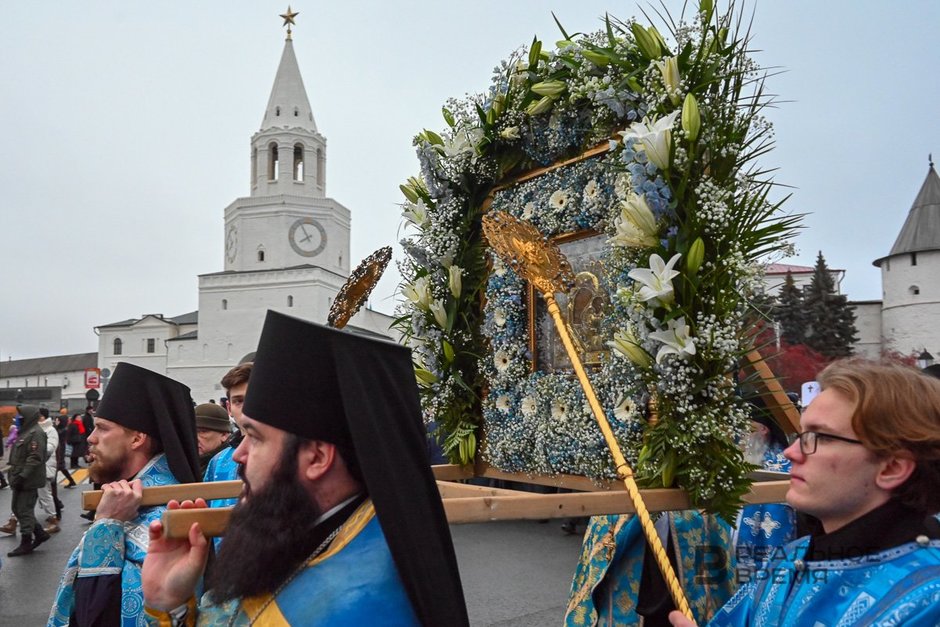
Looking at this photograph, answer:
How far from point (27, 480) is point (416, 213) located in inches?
376

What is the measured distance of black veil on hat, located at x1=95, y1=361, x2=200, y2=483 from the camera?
Result: 3.71 metres

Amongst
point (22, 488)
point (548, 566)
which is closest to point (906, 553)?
point (548, 566)

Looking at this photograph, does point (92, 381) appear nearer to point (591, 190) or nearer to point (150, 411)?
point (150, 411)

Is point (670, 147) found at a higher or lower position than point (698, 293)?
higher

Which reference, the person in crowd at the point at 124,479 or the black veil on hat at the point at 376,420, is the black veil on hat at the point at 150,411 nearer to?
the person in crowd at the point at 124,479

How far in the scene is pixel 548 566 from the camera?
31.7 feet

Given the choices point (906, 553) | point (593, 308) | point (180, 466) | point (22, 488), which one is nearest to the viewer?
point (906, 553)

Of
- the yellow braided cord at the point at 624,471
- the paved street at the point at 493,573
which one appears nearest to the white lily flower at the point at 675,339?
the yellow braided cord at the point at 624,471

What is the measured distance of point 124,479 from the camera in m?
3.67

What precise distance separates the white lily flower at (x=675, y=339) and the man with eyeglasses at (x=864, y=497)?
598 mm

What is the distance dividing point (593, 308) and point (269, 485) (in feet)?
5.51

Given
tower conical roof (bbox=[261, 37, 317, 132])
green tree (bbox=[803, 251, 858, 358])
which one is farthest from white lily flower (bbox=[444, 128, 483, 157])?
tower conical roof (bbox=[261, 37, 317, 132])

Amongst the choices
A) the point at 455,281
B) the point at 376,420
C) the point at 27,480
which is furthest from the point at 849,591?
the point at 27,480

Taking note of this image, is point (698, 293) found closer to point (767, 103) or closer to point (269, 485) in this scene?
point (767, 103)
